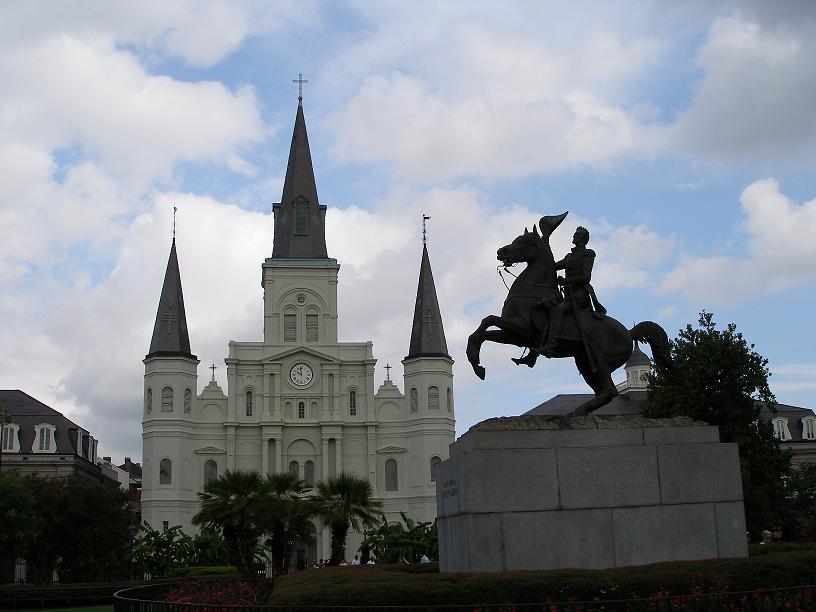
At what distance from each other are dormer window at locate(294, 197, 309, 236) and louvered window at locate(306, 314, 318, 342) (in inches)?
297

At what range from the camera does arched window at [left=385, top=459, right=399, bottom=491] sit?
71819 mm

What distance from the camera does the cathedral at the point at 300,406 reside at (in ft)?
229

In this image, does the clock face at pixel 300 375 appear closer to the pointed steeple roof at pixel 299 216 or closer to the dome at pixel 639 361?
the pointed steeple roof at pixel 299 216

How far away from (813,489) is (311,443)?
3572 centimetres

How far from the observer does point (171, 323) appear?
235 feet

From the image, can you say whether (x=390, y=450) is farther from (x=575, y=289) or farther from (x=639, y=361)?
(x=575, y=289)

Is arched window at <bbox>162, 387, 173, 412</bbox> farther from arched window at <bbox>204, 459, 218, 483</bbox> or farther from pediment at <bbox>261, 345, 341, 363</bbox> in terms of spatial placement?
pediment at <bbox>261, 345, 341, 363</bbox>

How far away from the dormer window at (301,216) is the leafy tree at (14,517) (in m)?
41.9

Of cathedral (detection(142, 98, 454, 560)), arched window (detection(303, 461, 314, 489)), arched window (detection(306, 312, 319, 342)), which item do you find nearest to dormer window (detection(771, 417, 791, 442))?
cathedral (detection(142, 98, 454, 560))

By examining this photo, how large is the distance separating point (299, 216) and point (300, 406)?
16.1 metres

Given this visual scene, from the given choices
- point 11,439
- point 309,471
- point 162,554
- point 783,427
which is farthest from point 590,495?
point 783,427

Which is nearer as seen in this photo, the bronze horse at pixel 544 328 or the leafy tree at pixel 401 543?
the bronze horse at pixel 544 328

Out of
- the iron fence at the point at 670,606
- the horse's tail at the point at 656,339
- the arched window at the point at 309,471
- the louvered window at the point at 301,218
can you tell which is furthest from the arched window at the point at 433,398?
the iron fence at the point at 670,606

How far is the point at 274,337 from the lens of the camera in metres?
74.2
